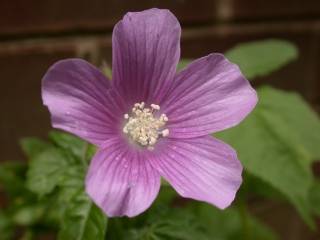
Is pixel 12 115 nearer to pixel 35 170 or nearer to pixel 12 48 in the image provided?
pixel 12 48

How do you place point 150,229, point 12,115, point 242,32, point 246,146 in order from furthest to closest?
point 242,32 < point 12,115 < point 246,146 < point 150,229

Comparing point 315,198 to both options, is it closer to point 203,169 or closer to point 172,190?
point 172,190

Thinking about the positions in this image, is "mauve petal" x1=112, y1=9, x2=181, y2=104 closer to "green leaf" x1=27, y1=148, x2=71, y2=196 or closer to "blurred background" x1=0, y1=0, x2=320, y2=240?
"green leaf" x1=27, y1=148, x2=71, y2=196

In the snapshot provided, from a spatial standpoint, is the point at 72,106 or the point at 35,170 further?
the point at 35,170

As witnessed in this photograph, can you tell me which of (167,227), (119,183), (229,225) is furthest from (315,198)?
(119,183)

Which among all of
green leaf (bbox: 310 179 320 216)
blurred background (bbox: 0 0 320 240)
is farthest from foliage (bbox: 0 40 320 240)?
blurred background (bbox: 0 0 320 240)

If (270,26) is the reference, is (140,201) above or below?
above

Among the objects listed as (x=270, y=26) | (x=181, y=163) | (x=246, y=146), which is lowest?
(x=270, y=26)

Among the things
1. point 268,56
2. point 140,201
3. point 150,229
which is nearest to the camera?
point 140,201

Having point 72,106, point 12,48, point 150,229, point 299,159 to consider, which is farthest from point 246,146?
point 12,48
